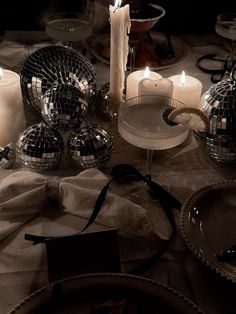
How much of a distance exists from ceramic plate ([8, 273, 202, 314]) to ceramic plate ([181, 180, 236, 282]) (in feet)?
0.33

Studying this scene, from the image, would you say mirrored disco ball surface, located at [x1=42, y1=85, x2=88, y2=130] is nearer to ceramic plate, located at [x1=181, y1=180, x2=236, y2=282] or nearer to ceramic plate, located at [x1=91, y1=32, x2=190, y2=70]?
ceramic plate, located at [x1=181, y1=180, x2=236, y2=282]

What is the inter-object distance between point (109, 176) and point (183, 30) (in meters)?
0.95

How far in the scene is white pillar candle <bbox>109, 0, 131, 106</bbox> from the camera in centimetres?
90

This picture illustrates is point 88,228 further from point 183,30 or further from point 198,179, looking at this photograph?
point 183,30

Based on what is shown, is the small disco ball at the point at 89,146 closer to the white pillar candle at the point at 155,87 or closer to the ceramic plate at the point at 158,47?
the white pillar candle at the point at 155,87

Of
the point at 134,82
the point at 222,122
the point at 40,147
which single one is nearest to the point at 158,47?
the point at 134,82

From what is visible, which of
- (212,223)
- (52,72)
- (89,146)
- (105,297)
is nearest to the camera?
(105,297)

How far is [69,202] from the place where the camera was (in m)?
0.77

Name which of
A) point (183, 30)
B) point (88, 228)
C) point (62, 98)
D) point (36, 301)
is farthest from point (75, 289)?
point (183, 30)

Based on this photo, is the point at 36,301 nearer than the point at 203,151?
Yes

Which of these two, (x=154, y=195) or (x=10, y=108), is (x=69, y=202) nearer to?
(x=154, y=195)

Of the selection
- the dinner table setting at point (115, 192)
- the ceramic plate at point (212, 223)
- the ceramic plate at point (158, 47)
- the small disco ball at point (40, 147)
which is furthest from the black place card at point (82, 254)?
the ceramic plate at point (158, 47)

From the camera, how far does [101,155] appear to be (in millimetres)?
857

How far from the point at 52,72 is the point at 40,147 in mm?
232
